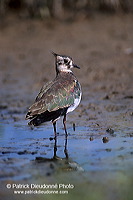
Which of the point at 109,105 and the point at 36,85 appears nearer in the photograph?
the point at 109,105

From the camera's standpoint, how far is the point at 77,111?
34.8 feet

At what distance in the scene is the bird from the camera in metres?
8.31

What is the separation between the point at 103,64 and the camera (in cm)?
1395

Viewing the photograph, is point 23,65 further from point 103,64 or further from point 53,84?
point 53,84

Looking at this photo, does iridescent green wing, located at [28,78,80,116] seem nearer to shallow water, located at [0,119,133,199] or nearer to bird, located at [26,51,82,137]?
bird, located at [26,51,82,137]

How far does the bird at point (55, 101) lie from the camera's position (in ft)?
Result: 27.3

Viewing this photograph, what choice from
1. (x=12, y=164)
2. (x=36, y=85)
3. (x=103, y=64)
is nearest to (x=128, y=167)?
(x=12, y=164)

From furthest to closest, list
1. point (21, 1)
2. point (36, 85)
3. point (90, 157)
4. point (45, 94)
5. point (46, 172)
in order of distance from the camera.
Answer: point (21, 1) → point (36, 85) → point (45, 94) → point (90, 157) → point (46, 172)

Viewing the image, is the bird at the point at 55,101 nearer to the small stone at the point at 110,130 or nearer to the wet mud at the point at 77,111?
the wet mud at the point at 77,111

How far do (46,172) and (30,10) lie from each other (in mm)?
9373

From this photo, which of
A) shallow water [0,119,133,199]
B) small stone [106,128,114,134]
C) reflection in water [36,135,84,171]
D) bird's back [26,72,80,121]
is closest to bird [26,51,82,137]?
bird's back [26,72,80,121]

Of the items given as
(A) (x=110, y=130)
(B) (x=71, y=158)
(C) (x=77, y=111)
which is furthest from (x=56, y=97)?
(C) (x=77, y=111)

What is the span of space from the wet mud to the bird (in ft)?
1.17

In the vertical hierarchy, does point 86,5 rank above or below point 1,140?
above
